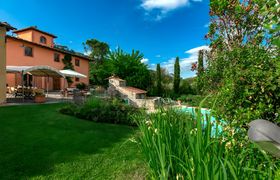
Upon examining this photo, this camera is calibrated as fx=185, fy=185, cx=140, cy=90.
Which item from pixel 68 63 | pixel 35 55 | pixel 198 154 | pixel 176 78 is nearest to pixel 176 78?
pixel 176 78

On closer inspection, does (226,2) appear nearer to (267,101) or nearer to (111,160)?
(267,101)

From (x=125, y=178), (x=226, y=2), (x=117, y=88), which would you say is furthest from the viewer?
(x=117, y=88)

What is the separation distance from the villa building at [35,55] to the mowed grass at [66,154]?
15.8 metres

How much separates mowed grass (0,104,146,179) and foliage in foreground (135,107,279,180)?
57 centimetres

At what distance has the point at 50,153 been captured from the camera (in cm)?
423

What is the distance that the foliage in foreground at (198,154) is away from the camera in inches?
57.8

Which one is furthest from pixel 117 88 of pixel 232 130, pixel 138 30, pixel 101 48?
pixel 101 48

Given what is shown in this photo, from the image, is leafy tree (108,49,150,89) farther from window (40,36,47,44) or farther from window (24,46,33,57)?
window (40,36,47,44)

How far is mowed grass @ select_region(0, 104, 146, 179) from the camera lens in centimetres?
333

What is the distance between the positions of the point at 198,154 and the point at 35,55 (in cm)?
2543

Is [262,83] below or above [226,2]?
below

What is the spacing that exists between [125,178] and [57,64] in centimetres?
2612

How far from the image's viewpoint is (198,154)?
1.56 meters

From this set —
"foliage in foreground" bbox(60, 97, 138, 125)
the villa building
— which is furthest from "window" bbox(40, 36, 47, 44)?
"foliage in foreground" bbox(60, 97, 138, 125)
